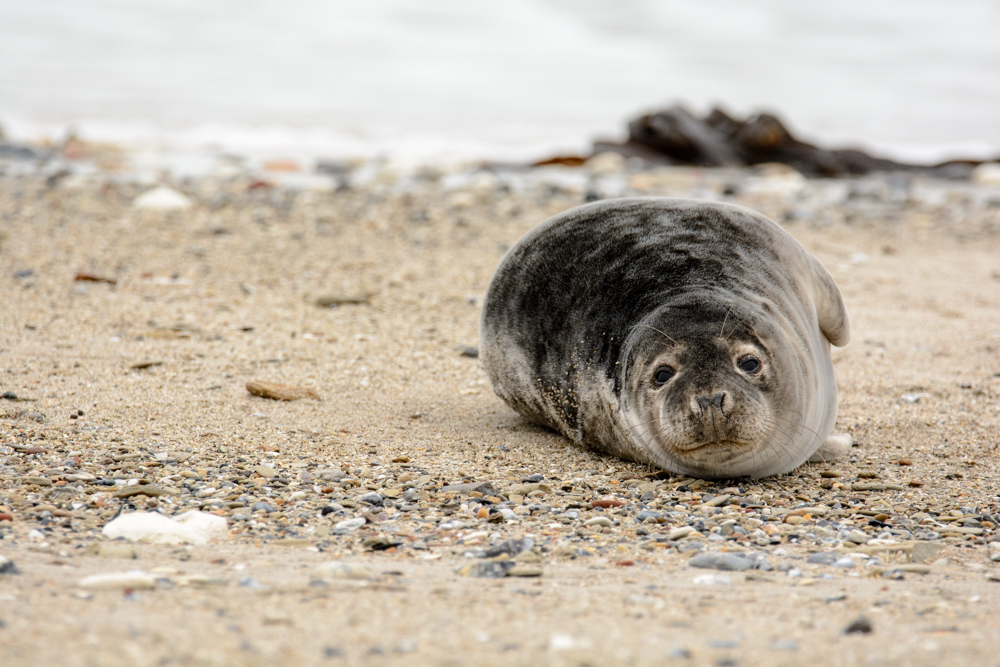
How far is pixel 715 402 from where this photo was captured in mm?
3385

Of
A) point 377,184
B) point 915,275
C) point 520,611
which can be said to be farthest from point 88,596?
point 377,184

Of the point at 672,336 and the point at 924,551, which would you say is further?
the point at 672,336

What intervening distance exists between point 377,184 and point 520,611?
825 cm

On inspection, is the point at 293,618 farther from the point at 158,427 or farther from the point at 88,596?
the point at 158,427

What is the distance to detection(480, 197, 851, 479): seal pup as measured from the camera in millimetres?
3520

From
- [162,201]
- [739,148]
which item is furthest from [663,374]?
[739,148]

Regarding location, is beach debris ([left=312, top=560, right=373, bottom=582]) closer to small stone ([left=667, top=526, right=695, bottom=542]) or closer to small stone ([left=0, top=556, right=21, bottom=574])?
small stone ([left=0, top=556, right=21, bottom=574])

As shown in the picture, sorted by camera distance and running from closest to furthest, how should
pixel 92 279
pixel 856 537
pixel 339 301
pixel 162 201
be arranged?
pixel 856 537 < pixel 339 301 < pixel 92 279 < pixel 162 201

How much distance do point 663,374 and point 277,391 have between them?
6.03ft

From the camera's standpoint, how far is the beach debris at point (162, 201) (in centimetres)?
858

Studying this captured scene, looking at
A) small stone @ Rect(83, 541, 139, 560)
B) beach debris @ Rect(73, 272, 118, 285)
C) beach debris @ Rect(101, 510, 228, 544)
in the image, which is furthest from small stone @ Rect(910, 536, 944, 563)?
beach debris @ Rect(73, 272, 118, 285)

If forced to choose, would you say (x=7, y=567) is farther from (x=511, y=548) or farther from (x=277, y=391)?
(x=277, y=391)

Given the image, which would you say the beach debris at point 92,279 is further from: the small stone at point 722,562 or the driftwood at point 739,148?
the driftwood at point 739,148

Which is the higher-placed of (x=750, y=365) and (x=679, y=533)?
(x=750, y=365)
